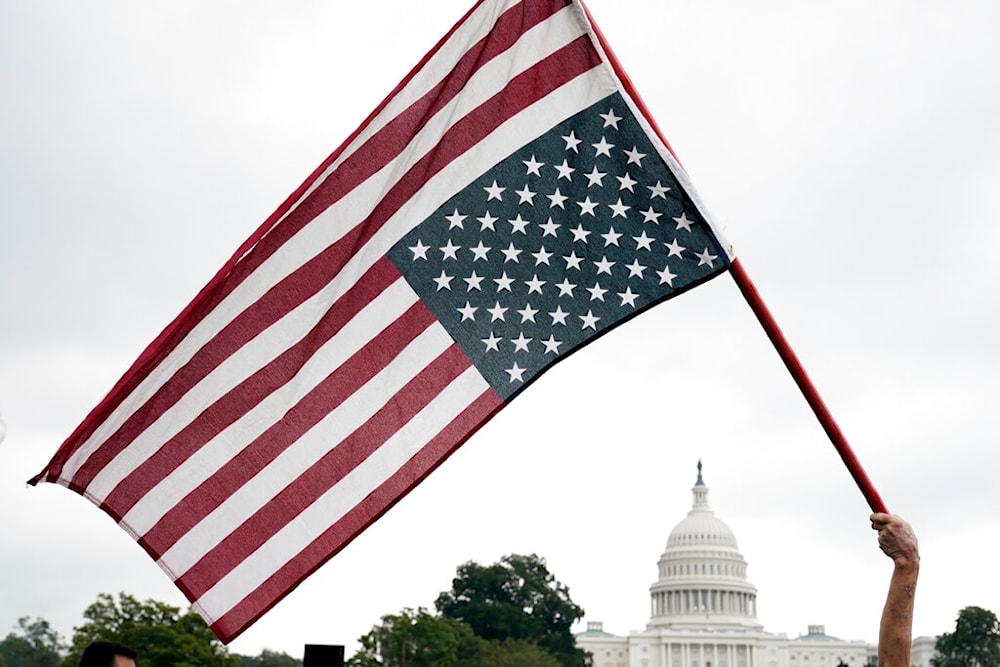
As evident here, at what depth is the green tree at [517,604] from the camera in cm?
13175

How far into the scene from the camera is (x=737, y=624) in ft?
553

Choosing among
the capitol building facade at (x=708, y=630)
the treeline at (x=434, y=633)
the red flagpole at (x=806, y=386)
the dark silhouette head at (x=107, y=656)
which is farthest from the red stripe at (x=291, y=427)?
the capitol building facade at (x=708, y=630)

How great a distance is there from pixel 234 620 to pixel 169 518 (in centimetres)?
59

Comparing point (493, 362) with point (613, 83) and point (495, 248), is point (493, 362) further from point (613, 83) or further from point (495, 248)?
point (613, 83)

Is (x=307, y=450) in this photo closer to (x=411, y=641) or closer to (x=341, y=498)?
(x=341, y=498)

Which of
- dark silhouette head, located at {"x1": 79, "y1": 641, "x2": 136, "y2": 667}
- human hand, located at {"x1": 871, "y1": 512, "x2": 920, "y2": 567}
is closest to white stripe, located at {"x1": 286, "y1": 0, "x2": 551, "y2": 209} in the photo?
dark silhouette head, located at {"x1": 79, "y1": 641, "x2": 136, "y2": 667}

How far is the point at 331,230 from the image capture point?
7617 mm

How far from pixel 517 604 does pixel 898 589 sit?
133m

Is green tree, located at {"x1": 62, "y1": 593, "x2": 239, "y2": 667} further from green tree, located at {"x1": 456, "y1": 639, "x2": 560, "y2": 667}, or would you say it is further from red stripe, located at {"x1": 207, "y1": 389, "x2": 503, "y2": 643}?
red stripe, located at {"x1": 207, "y1": 389, "x2": 503, "y2": 643}

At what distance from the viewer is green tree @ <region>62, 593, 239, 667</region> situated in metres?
64.9

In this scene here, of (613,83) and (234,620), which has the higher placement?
(613,83)

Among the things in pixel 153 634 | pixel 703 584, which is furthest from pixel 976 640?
pixel 153 634

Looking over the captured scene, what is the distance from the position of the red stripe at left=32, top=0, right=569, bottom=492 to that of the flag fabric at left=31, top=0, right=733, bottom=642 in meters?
0.01

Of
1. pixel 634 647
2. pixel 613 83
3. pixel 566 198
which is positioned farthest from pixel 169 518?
pixel 634 647
